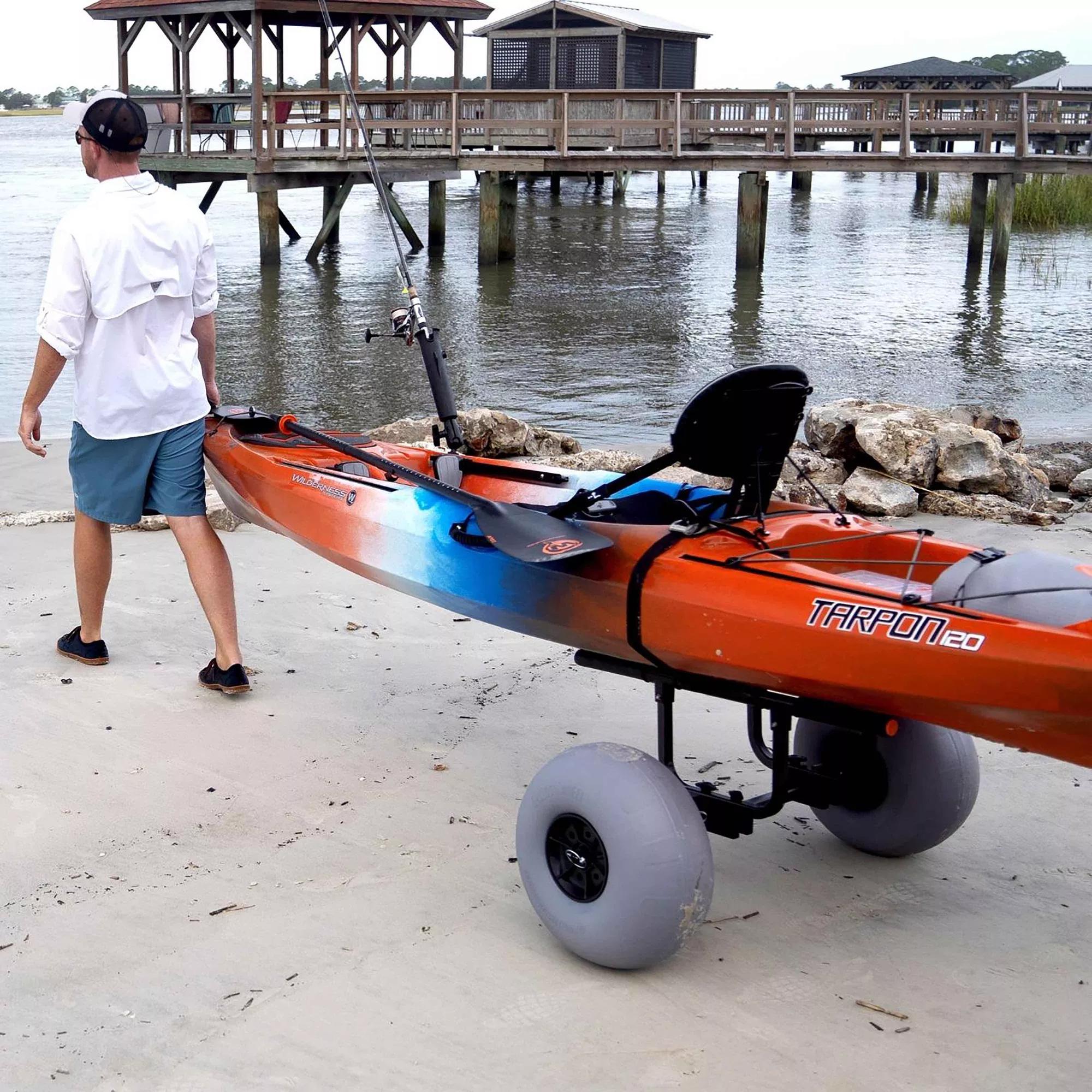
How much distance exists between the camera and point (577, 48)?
108 ft

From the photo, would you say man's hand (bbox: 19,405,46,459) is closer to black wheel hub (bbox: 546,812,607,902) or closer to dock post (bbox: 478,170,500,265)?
black wheel hub (bbox: 546,812,607,902)

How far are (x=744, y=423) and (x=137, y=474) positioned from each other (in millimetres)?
2054

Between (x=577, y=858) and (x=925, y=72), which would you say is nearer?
(x=577, y=858)

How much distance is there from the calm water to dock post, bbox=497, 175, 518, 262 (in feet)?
1.40

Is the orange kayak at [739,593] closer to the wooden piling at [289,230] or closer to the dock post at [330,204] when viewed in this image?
the dock post at [330,204]

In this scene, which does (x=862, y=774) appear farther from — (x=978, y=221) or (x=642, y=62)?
(x=642, y=62)

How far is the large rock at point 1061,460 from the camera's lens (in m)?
7.78

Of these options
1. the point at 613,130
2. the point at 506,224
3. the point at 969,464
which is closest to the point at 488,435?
the point at 969,464

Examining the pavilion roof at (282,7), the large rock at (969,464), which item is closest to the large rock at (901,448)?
the large rock at (969,464)

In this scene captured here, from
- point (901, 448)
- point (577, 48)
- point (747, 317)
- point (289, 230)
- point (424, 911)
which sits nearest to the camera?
point (424, 911)

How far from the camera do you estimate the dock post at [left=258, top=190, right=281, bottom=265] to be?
2077cm

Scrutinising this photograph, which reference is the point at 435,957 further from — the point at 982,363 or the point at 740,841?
the point at 982,363

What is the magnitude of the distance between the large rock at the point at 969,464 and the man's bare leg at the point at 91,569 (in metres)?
4.39

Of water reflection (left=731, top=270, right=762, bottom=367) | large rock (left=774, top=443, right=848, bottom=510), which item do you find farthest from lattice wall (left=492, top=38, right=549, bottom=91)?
large rock (left=774, top=443, right=848, bottom=510)
